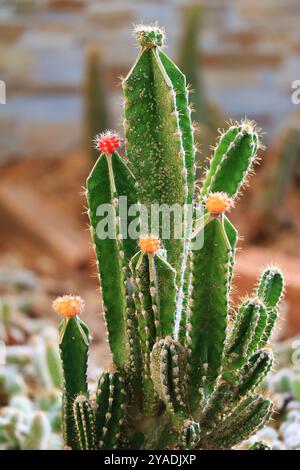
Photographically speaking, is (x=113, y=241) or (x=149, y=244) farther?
(x=113, y=241)

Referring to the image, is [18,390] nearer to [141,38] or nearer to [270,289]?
[270,289]

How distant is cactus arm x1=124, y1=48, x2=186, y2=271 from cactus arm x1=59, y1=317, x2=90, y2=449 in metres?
0.20

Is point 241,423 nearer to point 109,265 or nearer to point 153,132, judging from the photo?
point 109,265

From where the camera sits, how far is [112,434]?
134 cm

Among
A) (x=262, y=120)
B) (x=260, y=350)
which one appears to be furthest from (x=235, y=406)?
(x=262, y=120)

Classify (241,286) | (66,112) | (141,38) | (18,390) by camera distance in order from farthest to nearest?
(66,112) → (241,286) → (18,390) → (141,38)

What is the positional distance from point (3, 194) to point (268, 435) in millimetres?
2710

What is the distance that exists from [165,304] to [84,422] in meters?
0.25

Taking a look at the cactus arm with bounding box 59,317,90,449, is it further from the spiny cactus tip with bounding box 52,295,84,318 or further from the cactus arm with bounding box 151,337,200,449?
the cactus arm with bounding box 151,337,200,449

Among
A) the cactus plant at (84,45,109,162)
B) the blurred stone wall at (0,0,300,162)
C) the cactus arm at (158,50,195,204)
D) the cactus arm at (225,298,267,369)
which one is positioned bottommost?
the cactus arm at (225,298,267,369)

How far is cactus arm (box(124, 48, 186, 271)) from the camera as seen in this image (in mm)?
1218

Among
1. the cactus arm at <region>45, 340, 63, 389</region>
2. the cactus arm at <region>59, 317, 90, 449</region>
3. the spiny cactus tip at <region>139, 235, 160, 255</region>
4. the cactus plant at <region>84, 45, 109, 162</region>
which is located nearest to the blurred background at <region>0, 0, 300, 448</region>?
the cactus plant at <region>84, 45, 109, 162</region>

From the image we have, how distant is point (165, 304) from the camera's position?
1214mm

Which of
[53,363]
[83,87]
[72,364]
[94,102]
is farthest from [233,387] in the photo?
[83,87]
